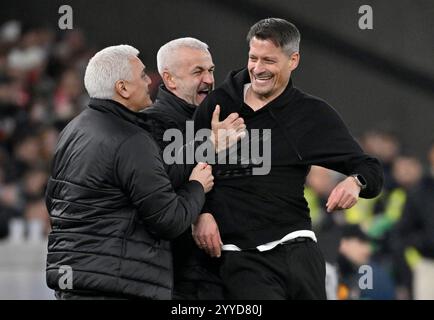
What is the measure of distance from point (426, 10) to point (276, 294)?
6.70 metres

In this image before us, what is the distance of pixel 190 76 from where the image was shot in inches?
186

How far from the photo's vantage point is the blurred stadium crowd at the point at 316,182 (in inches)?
302

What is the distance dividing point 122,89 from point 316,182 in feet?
13.2

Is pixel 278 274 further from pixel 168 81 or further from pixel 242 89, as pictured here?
pixel 168 81

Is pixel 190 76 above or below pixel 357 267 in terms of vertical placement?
above

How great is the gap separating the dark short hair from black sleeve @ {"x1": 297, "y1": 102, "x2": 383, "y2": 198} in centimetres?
28

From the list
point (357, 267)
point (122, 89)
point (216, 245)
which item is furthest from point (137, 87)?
point (357, 267)

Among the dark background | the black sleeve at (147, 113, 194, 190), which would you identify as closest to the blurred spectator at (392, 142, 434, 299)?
the dark background

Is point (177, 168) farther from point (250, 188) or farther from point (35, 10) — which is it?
point (35, 10)

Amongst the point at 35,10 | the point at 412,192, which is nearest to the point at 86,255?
the point at 412,192

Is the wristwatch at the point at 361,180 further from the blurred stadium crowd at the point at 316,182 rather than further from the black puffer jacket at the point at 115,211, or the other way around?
the blurred stadium crowd at the point at 316,182

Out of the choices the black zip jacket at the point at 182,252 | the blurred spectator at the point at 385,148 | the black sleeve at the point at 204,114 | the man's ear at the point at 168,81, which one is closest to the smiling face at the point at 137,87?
the black zip jacket at the point at 182,252

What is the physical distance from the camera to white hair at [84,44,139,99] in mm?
4137

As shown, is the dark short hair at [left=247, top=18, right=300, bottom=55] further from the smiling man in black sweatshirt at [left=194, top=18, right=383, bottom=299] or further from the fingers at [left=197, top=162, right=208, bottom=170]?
the fingers at [left=197, top=162, right=208, bottom=170]
